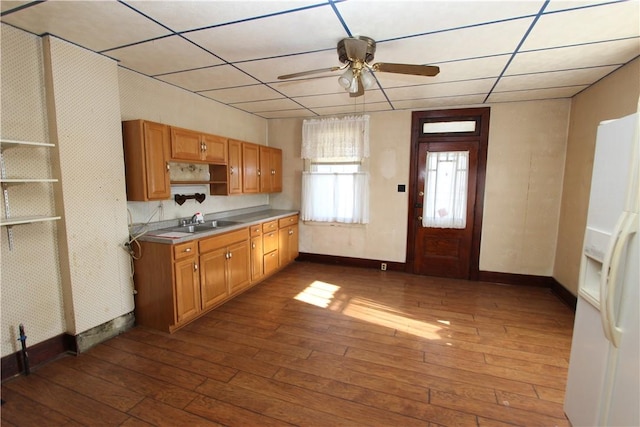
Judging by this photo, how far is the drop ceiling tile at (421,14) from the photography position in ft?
5.71

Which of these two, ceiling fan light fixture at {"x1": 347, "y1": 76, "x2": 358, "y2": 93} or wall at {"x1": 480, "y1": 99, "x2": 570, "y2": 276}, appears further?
wall at {"x1": 480, "y1": 99, "x2": 570, "y2": 276}

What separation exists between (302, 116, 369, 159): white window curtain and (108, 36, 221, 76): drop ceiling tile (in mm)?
2232

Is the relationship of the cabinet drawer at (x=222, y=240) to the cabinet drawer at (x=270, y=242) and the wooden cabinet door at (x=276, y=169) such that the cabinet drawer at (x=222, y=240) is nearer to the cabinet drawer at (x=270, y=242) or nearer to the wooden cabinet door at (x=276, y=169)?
the cabinet drawer at (x=270, y=242)

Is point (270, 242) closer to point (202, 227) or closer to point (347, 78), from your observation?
point (202, 227)

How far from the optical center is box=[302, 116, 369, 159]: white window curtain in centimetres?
448

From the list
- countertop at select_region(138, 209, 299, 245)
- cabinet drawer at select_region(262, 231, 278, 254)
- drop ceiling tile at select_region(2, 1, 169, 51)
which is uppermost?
drop ceiling tile at select_region(2, 1, 169, 51)

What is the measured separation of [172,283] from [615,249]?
3.01 metres

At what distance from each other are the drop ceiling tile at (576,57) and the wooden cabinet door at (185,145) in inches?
124

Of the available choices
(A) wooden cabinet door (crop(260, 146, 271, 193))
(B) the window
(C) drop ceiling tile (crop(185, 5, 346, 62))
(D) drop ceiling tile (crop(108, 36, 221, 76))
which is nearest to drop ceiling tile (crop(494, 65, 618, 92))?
(B) the window

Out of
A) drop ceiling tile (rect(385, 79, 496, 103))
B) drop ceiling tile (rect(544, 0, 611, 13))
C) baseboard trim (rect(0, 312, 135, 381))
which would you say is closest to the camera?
drop ceiling tile (rect(544, 0, 611, 13))

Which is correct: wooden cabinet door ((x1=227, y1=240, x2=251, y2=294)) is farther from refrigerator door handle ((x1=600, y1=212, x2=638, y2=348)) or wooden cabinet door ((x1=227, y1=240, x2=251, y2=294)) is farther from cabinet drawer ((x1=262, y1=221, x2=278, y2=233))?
refrigerator door handle ((x1=600, y1=212, x2=638, y2=348))

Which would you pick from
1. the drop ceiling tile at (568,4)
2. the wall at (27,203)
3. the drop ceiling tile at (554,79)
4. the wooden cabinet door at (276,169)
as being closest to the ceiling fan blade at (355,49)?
the drop ceiling tile at (568,4)

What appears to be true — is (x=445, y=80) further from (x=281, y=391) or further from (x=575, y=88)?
(x=281, y=391)

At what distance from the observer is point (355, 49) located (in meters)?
2.04
